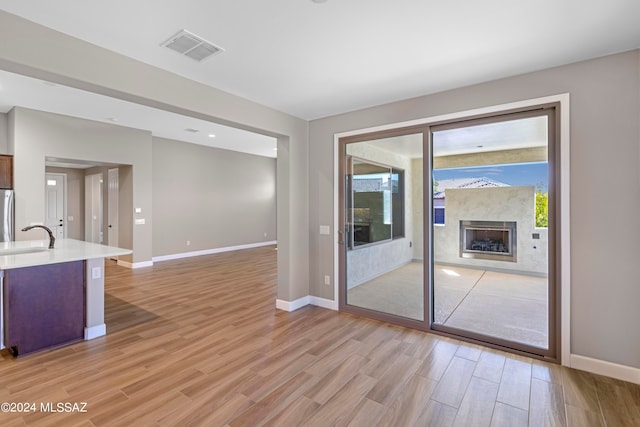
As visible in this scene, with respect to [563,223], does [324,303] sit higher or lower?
lower

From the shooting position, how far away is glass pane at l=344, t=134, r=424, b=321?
12.7 feet

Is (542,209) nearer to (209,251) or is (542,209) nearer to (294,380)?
(294,380)

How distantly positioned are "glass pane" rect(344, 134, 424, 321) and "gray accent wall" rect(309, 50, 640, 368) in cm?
152

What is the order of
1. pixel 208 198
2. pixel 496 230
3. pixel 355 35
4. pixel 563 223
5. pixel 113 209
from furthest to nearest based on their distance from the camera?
1. pixel 208 198
2. pixel 113 209
3. pixel 496 230
4. pixel 563 223
5. pixel 355 35

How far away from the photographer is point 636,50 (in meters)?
2.39

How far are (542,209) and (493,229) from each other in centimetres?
204

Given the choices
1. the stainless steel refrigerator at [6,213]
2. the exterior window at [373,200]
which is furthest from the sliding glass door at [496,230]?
the stainless steel refrigerator at [6,213]

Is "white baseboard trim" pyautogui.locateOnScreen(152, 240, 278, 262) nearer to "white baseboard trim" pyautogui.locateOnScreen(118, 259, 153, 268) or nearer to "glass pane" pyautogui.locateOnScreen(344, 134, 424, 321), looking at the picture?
"white baseboard trim" pyautogui.locateOnScreen(118, 259, 153, 268)

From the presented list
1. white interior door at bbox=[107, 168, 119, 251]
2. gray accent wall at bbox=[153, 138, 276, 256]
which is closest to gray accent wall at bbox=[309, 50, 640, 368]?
gray accent wall at bbox=[153, 138, 276, 256]

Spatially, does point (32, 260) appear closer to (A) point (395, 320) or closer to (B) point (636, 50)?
(A) point (395, 320)

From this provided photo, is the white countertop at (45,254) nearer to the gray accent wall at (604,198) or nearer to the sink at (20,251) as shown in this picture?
the sink at (20,251)

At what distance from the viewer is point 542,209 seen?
3.00 metres

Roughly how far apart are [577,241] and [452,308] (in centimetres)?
174

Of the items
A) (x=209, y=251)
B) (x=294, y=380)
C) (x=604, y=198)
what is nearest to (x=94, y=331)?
(x=294, y=380)
